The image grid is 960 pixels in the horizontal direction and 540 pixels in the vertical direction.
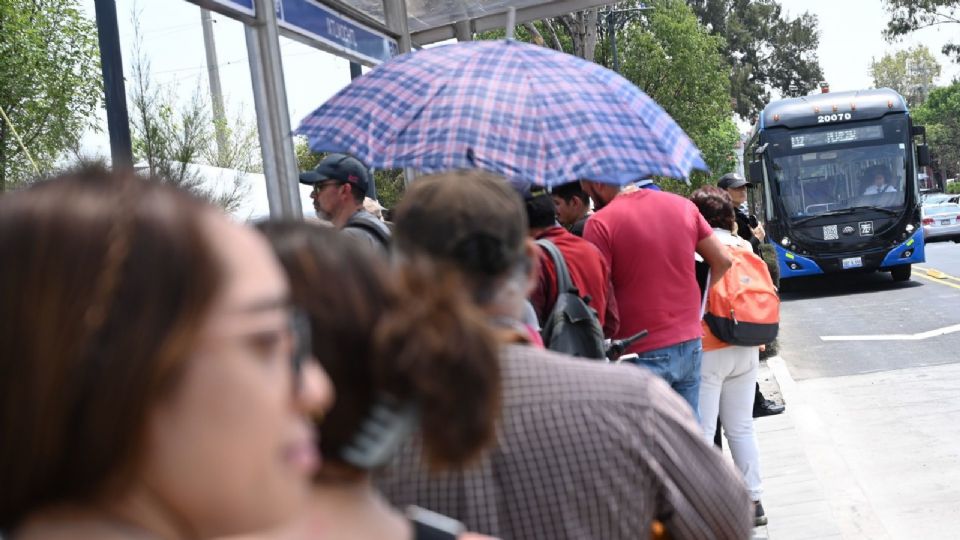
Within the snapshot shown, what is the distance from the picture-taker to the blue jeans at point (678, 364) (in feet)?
17.3

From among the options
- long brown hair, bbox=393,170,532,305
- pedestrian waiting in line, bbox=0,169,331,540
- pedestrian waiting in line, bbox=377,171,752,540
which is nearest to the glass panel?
long brown hair, bbox=393,170,532,305

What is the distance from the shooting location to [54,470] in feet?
2.90

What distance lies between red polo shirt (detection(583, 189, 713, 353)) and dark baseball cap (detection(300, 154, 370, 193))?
3.54 ft

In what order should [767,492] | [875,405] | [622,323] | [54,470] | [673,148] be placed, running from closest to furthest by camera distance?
[54,470] < [673,148] < [622,323] < [767,492] < [875,405]

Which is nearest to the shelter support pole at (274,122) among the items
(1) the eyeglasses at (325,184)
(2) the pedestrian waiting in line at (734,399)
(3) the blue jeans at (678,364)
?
(1) the eyeglasses at (325,184)

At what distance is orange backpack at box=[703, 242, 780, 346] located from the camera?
5.96 meters

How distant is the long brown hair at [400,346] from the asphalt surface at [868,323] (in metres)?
9.91

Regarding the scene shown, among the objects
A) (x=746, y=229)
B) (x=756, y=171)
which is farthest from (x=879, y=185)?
(x=746, y=229)

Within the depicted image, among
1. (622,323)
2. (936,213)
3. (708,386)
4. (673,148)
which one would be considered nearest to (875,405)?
(708,386)

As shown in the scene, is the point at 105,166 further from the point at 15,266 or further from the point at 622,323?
the point at 622,323

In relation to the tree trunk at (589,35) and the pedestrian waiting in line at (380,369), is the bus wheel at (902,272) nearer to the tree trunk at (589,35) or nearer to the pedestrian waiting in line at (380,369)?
the tree trunk at (589,35)

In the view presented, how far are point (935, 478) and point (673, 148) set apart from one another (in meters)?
3.86

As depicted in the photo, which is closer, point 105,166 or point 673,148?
point 105,166

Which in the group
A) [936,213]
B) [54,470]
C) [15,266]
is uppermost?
[15,266]
